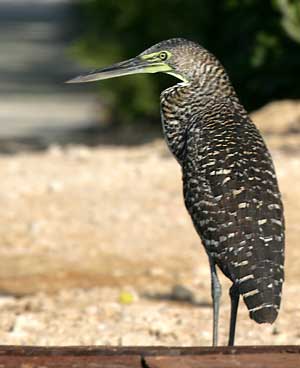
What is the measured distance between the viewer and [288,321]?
790 cm

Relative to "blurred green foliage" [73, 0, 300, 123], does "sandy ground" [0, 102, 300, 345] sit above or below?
above

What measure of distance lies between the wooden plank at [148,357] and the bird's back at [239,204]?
69cm

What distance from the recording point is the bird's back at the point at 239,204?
19.1ft

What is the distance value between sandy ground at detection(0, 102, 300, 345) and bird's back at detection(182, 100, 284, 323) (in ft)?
4.53

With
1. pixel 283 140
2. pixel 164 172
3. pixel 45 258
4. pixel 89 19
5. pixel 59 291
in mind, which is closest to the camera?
pixel 59 291

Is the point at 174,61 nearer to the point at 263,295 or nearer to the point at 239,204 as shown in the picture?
the point at 239,204

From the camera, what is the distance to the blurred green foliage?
16219 millimetres

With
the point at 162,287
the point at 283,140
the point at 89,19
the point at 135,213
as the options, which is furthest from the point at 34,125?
the point at 162,287

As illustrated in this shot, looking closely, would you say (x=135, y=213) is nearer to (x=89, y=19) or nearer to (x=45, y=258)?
(x=45, y=258)

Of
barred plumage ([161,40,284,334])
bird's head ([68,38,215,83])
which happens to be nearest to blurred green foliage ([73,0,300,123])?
bird's head ([68,38,215,83])

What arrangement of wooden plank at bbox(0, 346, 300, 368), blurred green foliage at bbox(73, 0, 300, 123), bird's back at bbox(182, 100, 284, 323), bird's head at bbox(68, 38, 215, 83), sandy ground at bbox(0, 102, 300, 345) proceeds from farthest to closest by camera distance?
blurred green foliage at bbox(73, 0, 300, 123)
sandy ground at bbox(0, 102, 300, 345)
bird's head at bbox(68, 38, 215, 83)
bird's back at bbox(182, 100, 284, 323)
wooden plank at bbox(0, 346, 300, 368)

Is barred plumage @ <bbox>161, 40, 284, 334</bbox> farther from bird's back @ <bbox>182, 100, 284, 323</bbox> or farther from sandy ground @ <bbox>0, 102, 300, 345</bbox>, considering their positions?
sandy ground @ <bbox>0, 102, 300, 345</bbox>

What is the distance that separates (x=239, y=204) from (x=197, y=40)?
11791 mm

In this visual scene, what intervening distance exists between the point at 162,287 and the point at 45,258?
1257 mm
